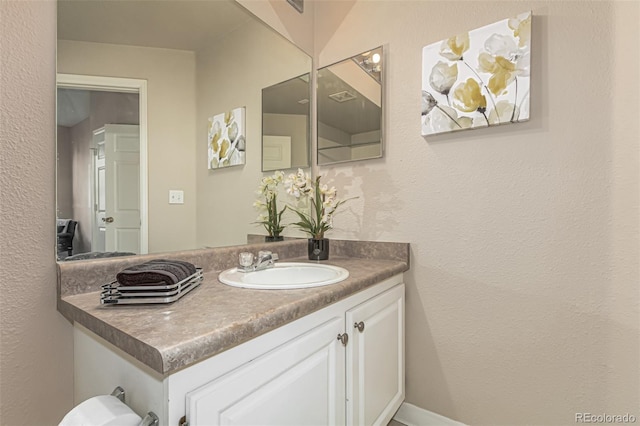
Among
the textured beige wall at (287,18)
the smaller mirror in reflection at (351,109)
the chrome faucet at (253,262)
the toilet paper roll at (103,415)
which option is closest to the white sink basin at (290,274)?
the chrome faucet at (253,262)

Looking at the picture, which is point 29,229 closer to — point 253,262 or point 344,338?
point 253,262

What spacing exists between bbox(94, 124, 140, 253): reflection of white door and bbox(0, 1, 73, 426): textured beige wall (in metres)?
0.15

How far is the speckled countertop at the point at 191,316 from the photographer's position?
579 millimetres

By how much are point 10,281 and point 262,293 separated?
631 mm

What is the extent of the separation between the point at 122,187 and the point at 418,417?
A: 1595 mm

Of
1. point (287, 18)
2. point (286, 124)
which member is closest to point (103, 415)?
point (286, 124)

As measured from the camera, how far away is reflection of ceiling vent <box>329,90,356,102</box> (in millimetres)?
1723

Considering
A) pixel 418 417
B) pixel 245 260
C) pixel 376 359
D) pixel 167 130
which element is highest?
pixel 167 130

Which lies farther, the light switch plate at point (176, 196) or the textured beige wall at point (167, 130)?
the light switch plate at point (176, 196)

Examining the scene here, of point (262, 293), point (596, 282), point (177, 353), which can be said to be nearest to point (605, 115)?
point (596, 282)

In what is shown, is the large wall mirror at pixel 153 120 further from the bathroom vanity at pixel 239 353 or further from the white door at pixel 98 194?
the bathroom vanity at pixel 239 353

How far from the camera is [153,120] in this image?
1.18 metres

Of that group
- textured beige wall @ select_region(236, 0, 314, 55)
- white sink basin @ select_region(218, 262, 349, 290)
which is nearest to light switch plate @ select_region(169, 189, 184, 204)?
white sink basin @ select_region(218, 262, 349, 290)

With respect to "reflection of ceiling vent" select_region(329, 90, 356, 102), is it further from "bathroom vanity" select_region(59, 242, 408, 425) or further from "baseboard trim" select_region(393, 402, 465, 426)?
"baseboard trim" select_region(393, 402, 465, 426)
